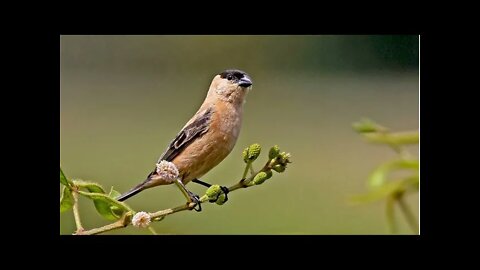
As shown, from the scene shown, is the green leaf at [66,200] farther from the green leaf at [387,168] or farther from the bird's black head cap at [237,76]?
the bird's black head cap at [237,76]

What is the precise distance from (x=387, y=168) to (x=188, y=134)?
1.98 ft

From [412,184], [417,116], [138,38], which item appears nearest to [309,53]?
[417,116]

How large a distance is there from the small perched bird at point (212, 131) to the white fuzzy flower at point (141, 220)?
0.47 meters

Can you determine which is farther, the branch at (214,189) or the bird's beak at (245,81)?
the bird's beak at (245,81)

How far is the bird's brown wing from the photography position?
155 centimetres

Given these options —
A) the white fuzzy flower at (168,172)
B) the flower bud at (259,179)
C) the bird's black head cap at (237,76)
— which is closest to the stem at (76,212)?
the white fuzzy flower at (168,172)

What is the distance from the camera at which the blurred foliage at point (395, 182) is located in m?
1.06

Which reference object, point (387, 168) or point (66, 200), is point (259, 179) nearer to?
point (387, 168)

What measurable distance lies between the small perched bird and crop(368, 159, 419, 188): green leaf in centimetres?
50

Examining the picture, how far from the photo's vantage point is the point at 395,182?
3.51ft

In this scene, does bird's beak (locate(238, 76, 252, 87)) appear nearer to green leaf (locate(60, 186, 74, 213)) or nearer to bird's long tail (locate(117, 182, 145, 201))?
bird's long tail (locate(117, 182, 145, 201))

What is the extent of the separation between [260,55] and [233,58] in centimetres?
12

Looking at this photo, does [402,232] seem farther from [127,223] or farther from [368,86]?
[127,223]

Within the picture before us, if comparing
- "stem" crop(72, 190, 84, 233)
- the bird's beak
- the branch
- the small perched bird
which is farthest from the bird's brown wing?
"stem" crop(72, 190, 84, 233)
